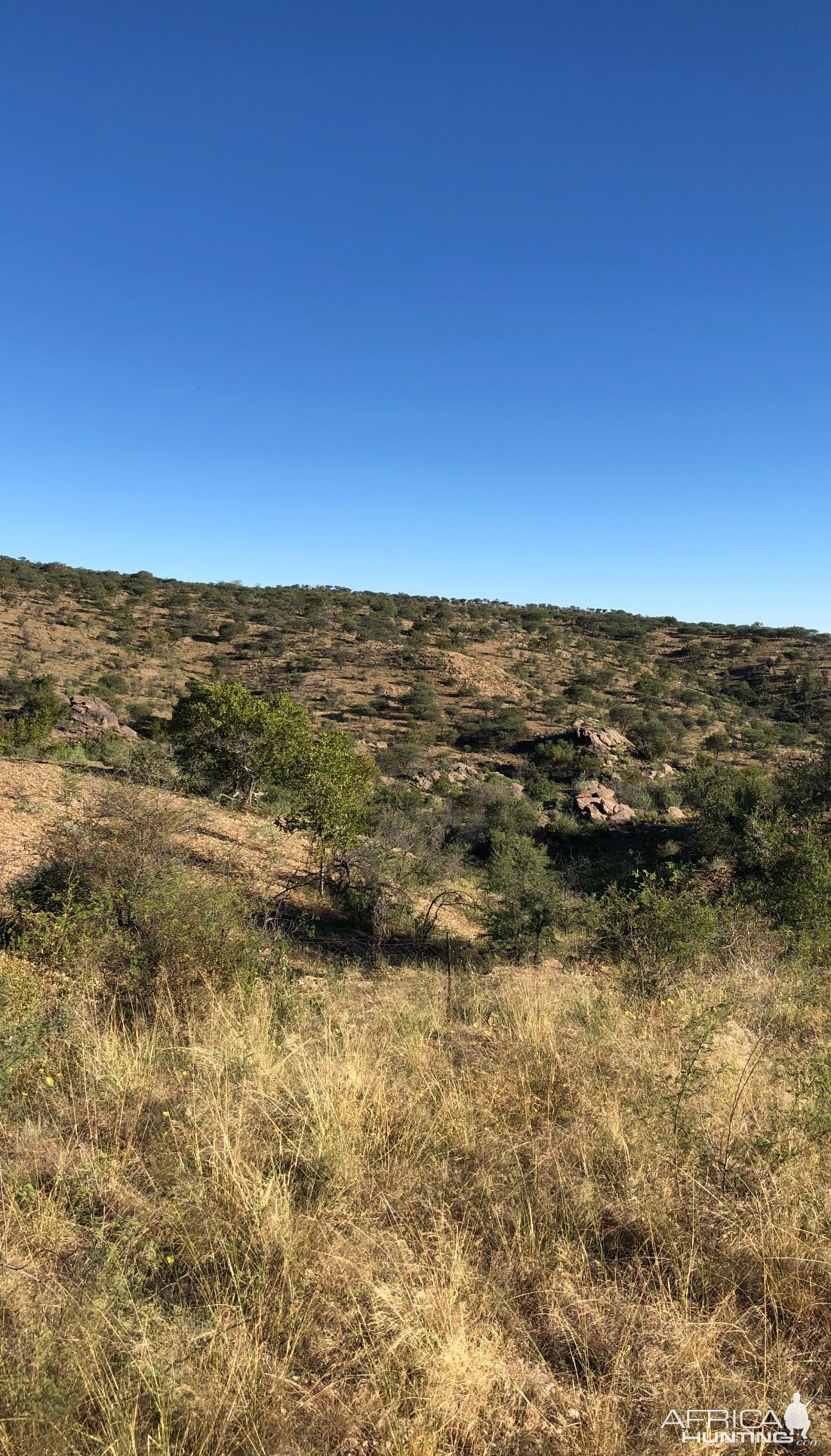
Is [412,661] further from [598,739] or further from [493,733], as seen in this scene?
[598,739]

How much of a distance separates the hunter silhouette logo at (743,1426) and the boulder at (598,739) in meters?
28.1

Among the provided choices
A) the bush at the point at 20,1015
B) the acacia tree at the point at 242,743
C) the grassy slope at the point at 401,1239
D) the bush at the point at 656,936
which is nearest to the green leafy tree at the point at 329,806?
the acacia tree at the point at 242,743

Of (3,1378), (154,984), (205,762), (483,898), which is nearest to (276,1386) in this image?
(3,1378)

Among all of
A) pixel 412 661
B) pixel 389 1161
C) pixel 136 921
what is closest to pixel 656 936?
pixel 389 1161

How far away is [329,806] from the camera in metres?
11.5

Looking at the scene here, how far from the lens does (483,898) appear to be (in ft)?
38.4

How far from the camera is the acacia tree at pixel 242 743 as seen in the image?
14.7 meters

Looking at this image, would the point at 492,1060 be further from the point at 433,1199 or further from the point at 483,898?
the point at 483,898

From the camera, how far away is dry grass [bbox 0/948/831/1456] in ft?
6.17

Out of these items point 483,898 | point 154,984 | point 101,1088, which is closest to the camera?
point 101,1088

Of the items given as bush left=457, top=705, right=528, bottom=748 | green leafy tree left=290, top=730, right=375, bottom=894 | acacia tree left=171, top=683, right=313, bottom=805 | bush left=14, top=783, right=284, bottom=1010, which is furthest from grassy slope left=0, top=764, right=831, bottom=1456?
bush left=457, top=705, right=528, bottom=748

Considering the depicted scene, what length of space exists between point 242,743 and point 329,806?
479 centimetres

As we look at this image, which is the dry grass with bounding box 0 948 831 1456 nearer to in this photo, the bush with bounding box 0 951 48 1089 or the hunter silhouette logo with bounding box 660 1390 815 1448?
the hunter silhouette logo with bounding box 660 1390 815 1448

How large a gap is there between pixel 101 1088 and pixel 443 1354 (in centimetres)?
225
